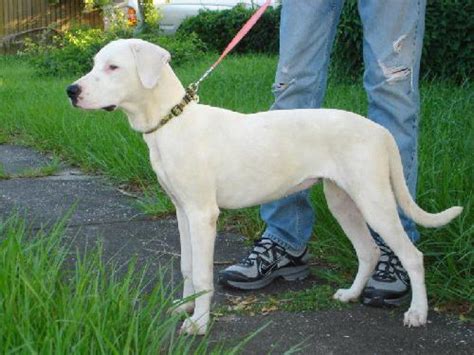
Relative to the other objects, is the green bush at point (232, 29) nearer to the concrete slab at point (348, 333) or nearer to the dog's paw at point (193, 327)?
the concrete slab at point (348, 333)

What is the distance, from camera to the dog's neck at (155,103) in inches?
111

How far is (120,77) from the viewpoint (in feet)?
9.14

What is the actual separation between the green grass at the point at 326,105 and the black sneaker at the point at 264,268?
151 mm

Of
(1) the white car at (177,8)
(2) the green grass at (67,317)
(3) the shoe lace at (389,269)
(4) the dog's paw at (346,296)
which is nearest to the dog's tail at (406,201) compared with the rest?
(3) the shoe lace at (389,269)

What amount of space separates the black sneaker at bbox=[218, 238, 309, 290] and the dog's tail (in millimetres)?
618

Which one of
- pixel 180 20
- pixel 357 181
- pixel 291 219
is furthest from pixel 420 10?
pixel 180 20

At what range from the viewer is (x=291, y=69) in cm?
330

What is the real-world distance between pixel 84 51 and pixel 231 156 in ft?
32.6

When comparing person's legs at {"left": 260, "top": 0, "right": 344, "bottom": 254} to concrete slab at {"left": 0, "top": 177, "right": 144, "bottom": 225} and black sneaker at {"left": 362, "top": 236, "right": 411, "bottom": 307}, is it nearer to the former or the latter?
black sneaker at {"left": 362, "top": 236, "right": 411, "bottom": 307}

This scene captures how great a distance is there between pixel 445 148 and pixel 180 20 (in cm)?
1283

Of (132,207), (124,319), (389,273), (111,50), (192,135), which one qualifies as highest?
(111,50)

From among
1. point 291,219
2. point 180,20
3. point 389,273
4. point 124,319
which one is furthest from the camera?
point 180,20

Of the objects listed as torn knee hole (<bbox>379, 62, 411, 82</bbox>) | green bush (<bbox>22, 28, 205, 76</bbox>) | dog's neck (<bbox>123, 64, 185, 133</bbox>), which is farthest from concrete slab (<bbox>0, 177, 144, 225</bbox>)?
green bush (<bbox>22, 28, 205, 76</bbox>)

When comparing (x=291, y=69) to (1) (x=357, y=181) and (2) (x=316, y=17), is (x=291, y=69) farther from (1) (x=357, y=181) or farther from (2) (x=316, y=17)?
(1) (x=357, y=181)
